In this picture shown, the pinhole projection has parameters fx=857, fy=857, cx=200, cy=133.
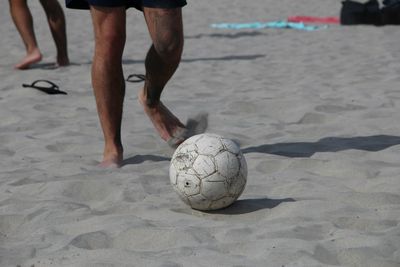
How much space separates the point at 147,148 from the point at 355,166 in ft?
4.21

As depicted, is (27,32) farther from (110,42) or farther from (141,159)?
(110,42)

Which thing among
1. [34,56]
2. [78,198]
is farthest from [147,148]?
[34,56]

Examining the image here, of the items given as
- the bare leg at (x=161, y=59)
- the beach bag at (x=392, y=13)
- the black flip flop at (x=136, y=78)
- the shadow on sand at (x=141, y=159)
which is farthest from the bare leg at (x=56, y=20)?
the beach bag at (x=392, y=13)

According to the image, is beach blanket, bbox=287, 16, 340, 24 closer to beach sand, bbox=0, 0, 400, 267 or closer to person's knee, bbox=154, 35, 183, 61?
beach sand, bbox=0, 0, 400, 267

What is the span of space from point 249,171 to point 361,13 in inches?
319

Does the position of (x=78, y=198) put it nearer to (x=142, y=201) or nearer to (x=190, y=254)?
(x=142, y=201)

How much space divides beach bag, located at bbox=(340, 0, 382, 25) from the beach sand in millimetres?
3039

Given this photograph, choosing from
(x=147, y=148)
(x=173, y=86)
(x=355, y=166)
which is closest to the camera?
(x=355, y=166)

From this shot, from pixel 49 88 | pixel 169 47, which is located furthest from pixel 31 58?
pixel 169 47

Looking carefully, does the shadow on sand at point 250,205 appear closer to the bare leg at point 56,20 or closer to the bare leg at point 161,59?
the bare leg at point 161,59

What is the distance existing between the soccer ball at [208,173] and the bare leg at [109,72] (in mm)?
884

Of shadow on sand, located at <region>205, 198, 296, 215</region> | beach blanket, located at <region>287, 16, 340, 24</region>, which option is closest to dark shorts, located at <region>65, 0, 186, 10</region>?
A: shadow on sand, located at <region>205, 198, 296, 215</region>

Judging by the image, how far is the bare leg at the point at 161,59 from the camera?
4133 millimetres

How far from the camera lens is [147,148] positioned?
4855mm
